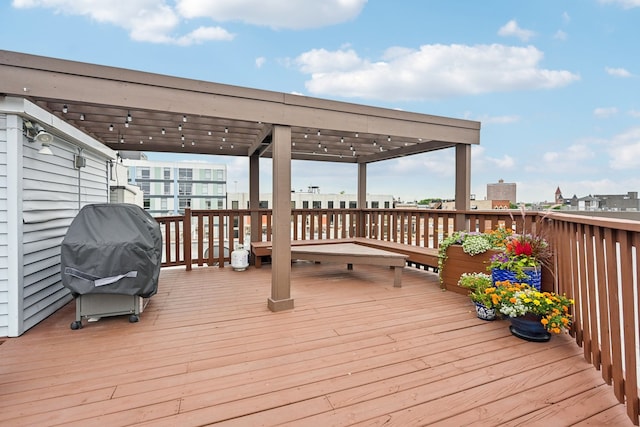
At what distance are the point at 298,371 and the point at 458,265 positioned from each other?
2683 mm

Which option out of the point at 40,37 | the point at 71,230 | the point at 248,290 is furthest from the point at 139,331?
the point at 40,37

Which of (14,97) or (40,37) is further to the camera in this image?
(40,37)

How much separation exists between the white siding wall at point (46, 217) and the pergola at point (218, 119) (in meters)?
0.54

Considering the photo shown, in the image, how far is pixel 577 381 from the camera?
1931 millimetres

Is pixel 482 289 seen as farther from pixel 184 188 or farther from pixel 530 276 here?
pixel 184 188

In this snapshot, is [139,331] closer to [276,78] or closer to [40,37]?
[40,37]

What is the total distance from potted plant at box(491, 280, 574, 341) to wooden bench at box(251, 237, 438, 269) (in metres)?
1.71

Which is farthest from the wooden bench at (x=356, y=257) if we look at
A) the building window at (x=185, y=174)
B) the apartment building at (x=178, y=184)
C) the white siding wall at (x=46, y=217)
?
the building window at (x=185, y=174)

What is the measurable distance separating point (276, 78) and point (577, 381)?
8.73 metres

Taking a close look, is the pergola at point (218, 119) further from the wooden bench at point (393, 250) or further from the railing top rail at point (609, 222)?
the railing top rail at point (609, 222)

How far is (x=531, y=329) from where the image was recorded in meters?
2.51

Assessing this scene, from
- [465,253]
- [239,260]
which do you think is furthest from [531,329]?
Result: [239,260]

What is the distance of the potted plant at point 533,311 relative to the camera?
7.87 ft

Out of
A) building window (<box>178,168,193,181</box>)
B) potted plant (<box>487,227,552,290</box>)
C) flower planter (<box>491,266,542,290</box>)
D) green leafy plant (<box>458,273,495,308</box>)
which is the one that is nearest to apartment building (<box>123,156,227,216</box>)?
building window (<box>178,168,193,181</box>)
